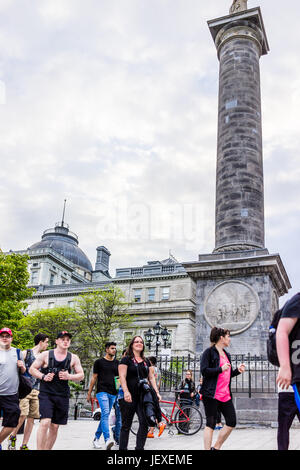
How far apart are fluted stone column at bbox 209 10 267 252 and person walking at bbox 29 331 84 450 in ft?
39.2

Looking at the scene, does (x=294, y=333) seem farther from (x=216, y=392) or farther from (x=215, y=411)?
(x=215, y=411)

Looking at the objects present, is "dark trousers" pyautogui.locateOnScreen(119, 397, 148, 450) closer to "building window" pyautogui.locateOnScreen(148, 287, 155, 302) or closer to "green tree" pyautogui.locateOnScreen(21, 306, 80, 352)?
"green tree" pyautogui.locateOnScreen(21, 306, 80, 352)

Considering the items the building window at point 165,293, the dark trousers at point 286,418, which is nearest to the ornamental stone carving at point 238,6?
Result: the dark trousers at point 286,418

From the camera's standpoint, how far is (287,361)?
439 centimetres

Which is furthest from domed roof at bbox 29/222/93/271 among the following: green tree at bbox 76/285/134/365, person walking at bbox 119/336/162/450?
person walking at bbox 119/336/162/450

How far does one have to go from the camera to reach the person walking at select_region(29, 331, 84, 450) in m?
6.45

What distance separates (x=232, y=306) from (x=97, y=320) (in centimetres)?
3042

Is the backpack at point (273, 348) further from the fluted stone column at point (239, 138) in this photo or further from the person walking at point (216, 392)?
the fluted stone column at point (239, 138)

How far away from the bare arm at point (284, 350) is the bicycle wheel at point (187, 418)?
8.07m

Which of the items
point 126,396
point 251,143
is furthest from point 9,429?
point 251,143

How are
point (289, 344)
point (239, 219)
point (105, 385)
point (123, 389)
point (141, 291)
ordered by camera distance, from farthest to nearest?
point (141, 291) < point (239, 219) < point (105, 385) < point (123, 389) < point (289, 344)

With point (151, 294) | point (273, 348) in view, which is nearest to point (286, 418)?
point (273, 348)

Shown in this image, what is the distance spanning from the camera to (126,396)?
274 inches
